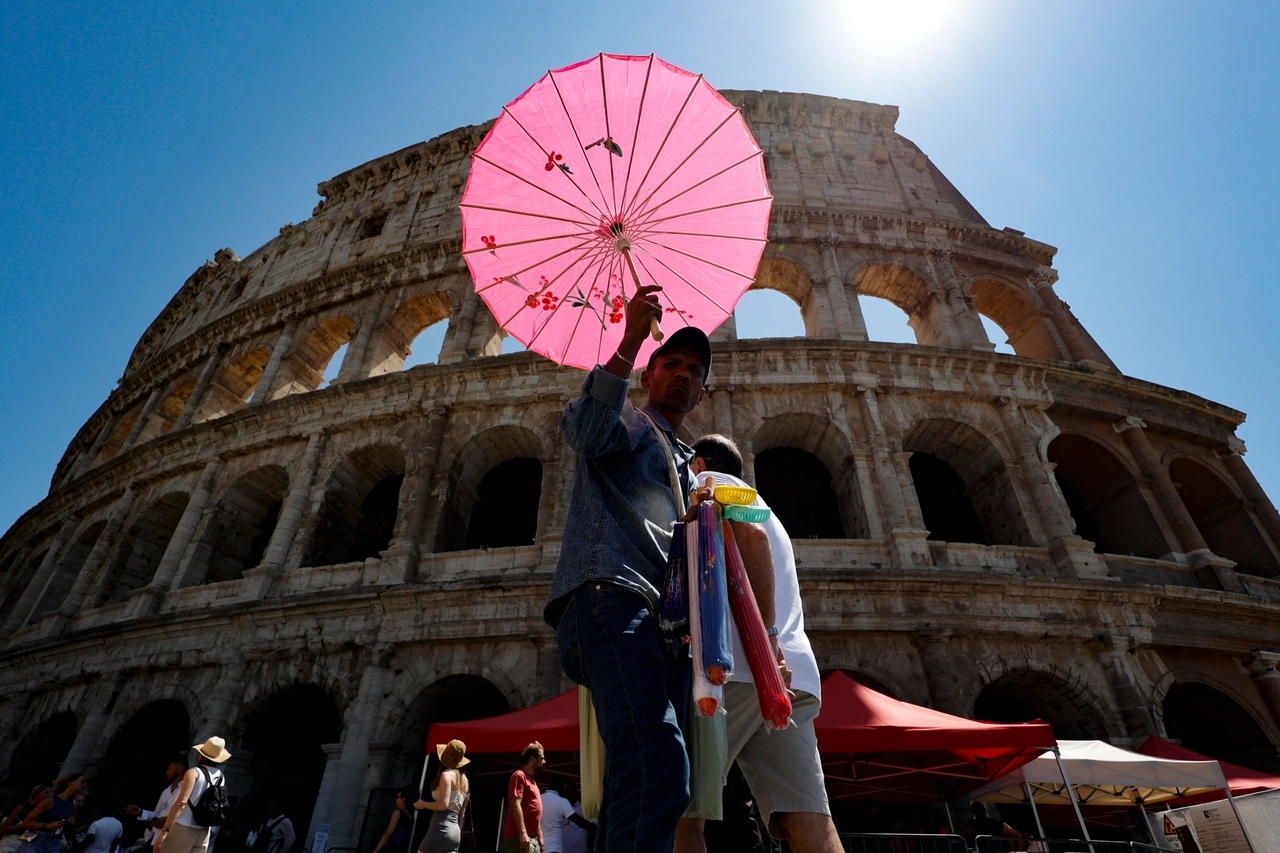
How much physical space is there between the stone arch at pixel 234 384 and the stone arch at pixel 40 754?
7575 millimetres

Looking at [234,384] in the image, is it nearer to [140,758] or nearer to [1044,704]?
[140,758]

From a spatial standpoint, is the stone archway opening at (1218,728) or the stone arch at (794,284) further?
the stone arch at (794,284)

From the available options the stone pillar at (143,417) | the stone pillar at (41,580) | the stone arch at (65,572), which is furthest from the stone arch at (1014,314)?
the stone pillar at (41,580)

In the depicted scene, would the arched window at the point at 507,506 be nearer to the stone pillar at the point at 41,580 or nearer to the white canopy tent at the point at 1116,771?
the white canopy tent at the point at 1116,771

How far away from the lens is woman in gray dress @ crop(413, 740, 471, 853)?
18.6 feet

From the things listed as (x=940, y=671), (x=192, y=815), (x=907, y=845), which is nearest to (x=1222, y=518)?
(x=940, y=671)

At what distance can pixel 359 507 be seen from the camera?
14062mm

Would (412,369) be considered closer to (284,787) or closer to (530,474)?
(530,474)

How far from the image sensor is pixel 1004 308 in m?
16.2

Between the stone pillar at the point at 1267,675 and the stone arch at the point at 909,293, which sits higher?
the stone arch at the point at 909,293

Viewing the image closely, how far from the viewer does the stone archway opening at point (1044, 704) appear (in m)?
9.84

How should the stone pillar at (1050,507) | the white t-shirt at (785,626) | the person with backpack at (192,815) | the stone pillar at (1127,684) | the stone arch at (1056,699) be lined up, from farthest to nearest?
1. the stone pillar at (1050,507)
2. the stone arch at (1056,699)
3. the stone pillar at (1127,684)
4. the person with backpack at (192,815)
5. the white t-shirt at (785,626)

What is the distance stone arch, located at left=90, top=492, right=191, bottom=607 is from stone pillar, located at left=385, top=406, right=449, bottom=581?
21.9ft

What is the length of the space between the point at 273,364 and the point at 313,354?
3.52 ft
